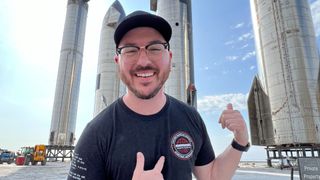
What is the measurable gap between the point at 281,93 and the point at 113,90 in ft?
56.5

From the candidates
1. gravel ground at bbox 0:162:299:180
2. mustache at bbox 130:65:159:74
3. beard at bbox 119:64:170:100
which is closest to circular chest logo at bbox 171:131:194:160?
beard at bbox 119:64:170:100

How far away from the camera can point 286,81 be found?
19.9 metres

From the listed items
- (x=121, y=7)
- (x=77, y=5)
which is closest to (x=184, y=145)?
(x=121, y=7)

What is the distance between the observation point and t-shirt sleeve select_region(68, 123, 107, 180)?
4.72 feet

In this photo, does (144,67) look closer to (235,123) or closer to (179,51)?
(235,123)

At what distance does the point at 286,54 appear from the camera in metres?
20.3

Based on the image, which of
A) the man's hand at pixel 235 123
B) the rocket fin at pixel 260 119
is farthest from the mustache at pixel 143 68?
the rocket fin at pixel 260 119

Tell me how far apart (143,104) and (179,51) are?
2405 centimetres

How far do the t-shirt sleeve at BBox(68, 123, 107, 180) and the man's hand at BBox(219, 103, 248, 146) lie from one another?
962mm

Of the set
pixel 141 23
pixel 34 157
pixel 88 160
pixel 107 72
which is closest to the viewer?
pixel 88 160

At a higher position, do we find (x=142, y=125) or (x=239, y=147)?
(x=142, y=125)

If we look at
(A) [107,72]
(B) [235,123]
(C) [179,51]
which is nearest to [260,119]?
(C) [179,51]

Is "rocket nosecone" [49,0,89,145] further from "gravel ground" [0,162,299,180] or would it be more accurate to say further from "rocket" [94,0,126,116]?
"gravel ground" [0,162,299,180]

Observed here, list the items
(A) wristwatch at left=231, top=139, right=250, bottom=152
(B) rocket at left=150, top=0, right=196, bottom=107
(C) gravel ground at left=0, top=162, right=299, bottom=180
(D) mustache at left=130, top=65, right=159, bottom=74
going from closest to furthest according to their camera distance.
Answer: (D) mustache at left=130, top=65, right=159, bottom=74, (A) wristwatch at left=231, top=139, right=250, bottom=152, (C) gravel ground at left=0, top=162, right=299, bottom=180, (B) rocket at left=150, top=0, right=196, bottom=107
